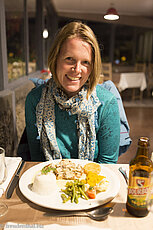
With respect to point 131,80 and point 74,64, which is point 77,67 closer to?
point 74,64

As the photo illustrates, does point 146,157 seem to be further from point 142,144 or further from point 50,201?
point 50,201

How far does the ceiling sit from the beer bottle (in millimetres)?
6838

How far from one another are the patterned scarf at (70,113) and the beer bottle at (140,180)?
2.03 feet

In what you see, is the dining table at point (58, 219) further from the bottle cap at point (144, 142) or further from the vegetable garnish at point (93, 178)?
the bottle cap at point (144, 142)

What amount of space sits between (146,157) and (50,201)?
37cm

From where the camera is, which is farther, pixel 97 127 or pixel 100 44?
pixel 100 44

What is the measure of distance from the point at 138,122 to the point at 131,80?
90.4 inches

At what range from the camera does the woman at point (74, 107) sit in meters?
1.27

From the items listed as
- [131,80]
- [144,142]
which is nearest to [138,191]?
[144,142]

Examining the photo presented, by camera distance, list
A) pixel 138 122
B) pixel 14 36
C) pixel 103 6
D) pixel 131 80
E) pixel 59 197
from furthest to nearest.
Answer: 1. pixel 103 6
2. pixel 131 80
3. pixel 138 122
4. pixel 14 36
5. pixel 59 197

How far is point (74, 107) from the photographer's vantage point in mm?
1333

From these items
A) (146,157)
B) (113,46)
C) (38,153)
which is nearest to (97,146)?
(38,153)

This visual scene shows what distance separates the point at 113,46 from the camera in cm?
855

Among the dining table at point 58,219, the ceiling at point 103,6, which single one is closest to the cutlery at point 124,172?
the dining table at point 58,219
